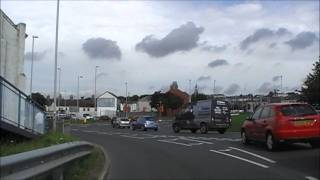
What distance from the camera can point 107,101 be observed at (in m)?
167

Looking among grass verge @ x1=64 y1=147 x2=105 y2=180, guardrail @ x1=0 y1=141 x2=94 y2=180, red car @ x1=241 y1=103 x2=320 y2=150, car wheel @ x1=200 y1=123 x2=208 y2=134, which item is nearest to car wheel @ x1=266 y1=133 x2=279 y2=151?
red car @ x1=241 y1=103 x2=320 y2=150

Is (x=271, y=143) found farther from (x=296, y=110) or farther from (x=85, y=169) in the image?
(x=85, y=169)

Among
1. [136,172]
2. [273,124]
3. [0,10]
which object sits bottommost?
[136,172]

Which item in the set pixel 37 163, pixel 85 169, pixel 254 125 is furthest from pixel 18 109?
pixel 37 163

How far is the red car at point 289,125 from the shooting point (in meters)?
19.0

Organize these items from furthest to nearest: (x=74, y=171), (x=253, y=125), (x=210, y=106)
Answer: (x=210, y=106) → (x=253, y=125) → (x=74, y=171)

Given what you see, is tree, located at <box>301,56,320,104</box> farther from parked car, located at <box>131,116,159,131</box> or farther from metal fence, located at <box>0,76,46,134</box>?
metal fence, located at <box>0,76,46,134</box>

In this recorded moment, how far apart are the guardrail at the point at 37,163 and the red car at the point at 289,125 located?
25.7 ft

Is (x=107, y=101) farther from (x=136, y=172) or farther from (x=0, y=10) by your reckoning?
(x=136, y=172)

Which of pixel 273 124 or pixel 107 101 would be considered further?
pixel 107 101

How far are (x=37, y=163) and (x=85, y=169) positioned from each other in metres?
5.21

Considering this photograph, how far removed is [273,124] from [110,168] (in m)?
5.89

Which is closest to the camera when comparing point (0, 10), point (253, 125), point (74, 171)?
point (74, 171)

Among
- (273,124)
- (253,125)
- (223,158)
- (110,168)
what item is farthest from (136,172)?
(253,125)
